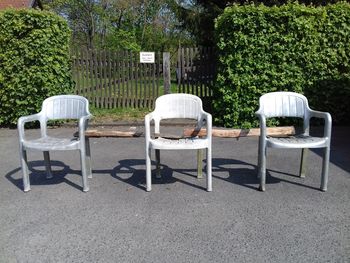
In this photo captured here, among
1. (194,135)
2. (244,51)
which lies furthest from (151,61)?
(194,135)

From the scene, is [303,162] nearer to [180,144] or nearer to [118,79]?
[180,144]

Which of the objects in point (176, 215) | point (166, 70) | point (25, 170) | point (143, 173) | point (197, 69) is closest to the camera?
point (176, 215)

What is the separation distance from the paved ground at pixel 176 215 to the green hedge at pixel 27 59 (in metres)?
2.25

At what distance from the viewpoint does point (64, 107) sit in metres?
4.35

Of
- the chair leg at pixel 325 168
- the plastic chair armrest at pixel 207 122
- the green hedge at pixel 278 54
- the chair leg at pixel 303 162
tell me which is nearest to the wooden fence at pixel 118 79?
the green hedge at pixel 278 54

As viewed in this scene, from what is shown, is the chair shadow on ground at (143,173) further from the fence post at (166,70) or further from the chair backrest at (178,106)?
the fence post at (166,70)

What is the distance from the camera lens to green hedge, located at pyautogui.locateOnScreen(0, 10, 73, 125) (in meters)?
6.90

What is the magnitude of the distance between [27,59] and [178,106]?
4.14 metres

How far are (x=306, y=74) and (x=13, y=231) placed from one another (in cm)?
594

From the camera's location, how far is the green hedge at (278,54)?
6637 mm

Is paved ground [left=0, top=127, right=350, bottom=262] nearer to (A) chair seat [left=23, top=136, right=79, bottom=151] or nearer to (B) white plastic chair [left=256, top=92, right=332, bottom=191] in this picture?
(B) white plastic chair [left=256, top=92, right=332, bottom=191]

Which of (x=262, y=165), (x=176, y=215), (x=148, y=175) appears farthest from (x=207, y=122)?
(x=176, y=215)

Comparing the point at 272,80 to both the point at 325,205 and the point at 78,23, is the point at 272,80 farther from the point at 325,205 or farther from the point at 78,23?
the point at 78,23

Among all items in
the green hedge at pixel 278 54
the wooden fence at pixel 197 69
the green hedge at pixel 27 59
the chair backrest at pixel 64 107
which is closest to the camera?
the chair backrest at pixel 64 107
